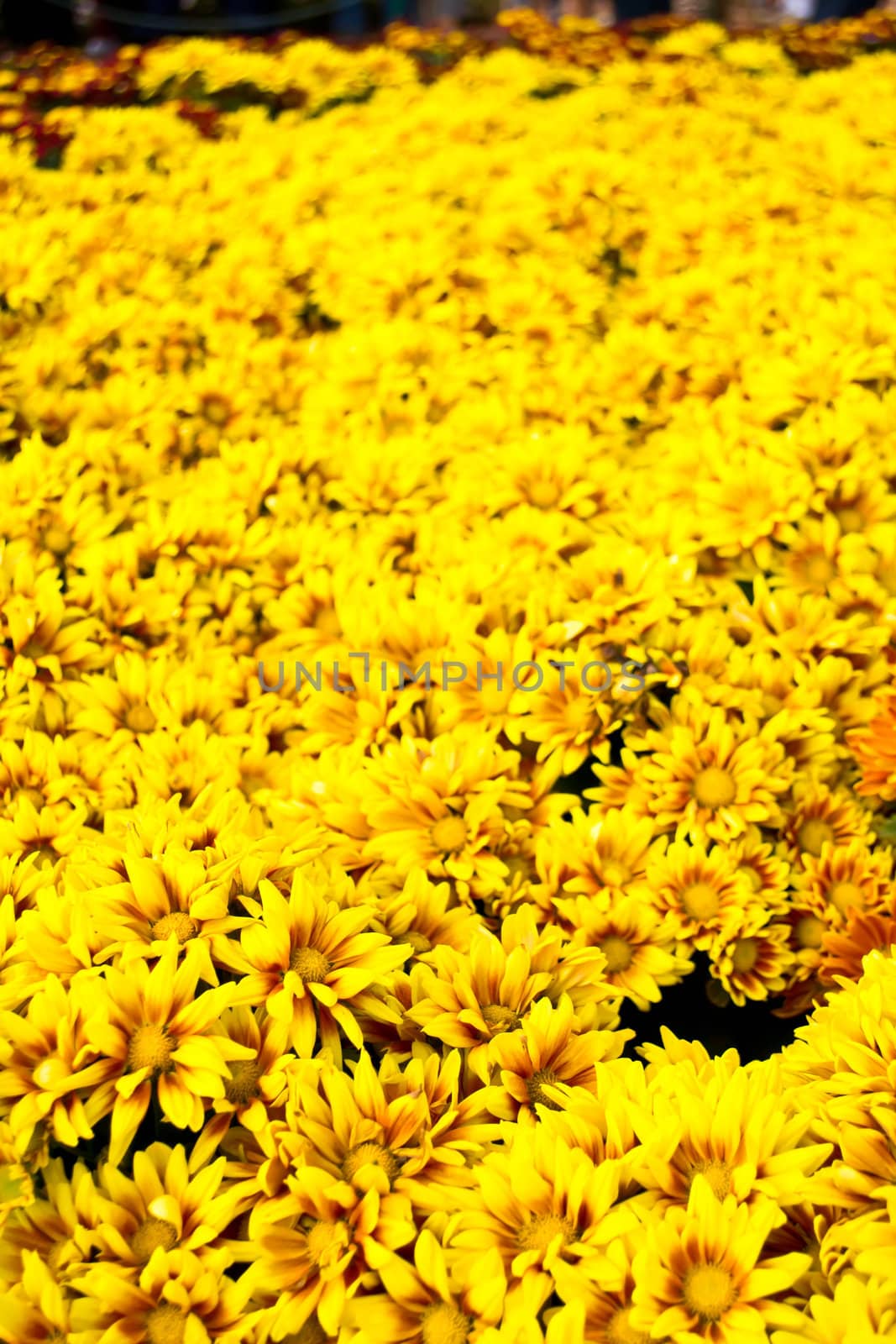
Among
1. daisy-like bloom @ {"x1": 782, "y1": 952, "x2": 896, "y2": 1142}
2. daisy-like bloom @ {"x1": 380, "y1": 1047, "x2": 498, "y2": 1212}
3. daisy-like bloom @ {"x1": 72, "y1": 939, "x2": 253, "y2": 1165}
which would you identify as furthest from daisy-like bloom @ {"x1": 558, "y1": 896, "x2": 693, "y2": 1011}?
daisy-like bloom @ {"x1": 72, "y1": 939, "x2": 253, "y2": 1165}

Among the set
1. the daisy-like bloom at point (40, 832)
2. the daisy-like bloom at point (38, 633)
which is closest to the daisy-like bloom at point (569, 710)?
the daisy-like bloom at point (40, 832)

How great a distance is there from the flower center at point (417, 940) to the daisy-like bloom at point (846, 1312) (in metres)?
0.65

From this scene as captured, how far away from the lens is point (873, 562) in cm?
218

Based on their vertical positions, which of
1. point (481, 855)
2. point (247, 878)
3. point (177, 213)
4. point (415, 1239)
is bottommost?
point (481, 855)

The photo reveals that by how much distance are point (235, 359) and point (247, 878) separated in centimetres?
210

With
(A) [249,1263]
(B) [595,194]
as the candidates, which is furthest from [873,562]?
(B) [595,194]

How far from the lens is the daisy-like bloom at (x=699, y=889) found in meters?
1.78

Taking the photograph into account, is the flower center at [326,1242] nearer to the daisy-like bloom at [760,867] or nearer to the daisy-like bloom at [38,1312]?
the daisy-like bloom at [38,1312]

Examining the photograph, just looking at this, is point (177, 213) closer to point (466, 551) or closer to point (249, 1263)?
point (466, 551)

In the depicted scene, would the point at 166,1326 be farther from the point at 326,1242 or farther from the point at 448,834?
the point at 448,834

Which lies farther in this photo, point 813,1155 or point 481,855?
point 481,855

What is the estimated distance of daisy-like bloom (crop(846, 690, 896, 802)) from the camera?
1790mm

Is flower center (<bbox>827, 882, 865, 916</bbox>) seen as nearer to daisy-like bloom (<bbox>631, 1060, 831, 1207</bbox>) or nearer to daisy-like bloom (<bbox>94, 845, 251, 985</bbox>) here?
daisy-like bloom (<bbox>631, 1060, 831, 1207</bbox>)

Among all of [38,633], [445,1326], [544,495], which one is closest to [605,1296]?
[445,1326]
